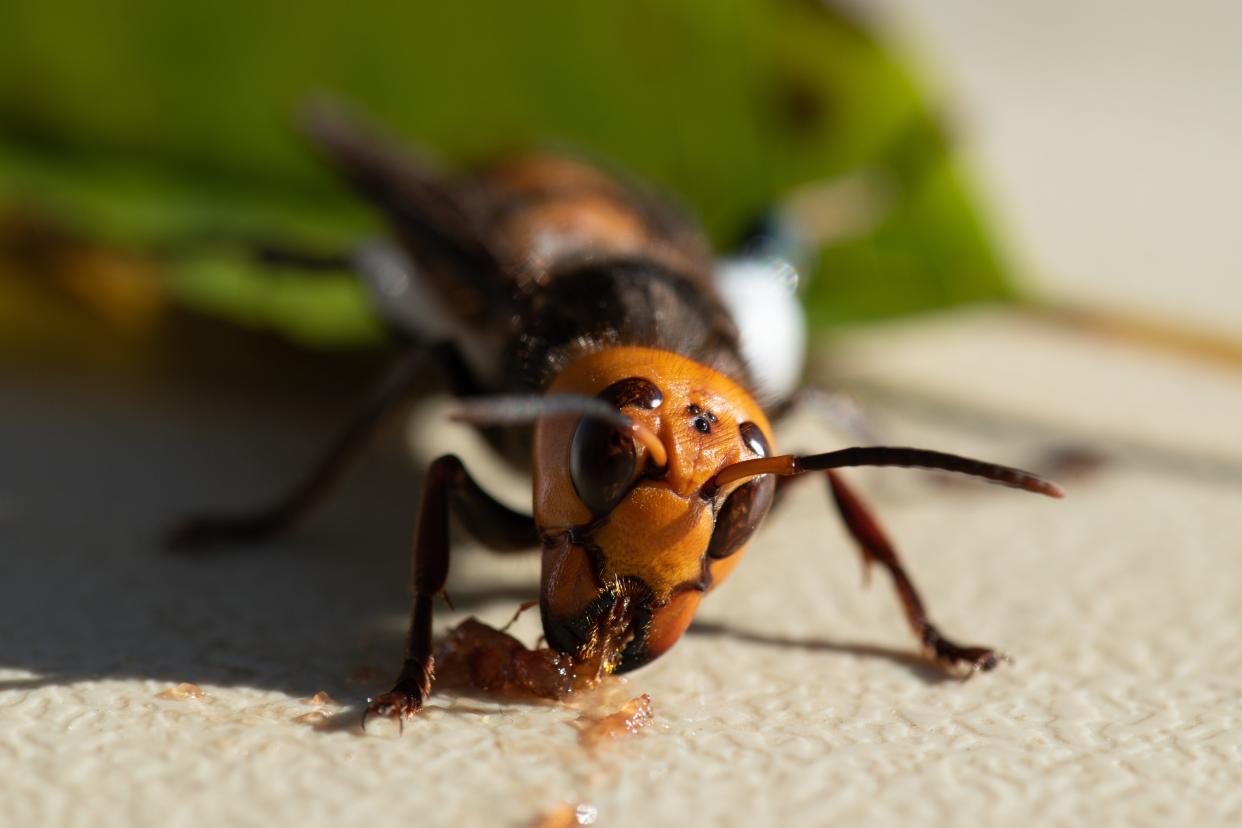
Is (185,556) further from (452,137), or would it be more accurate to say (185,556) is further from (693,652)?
(452,137)

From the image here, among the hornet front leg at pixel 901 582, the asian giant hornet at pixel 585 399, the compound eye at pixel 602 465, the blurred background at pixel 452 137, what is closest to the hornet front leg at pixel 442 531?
the asian giant hornet at pixel 585 399

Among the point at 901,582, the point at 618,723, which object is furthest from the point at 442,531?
the point at 901,582

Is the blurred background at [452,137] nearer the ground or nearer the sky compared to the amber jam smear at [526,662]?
nearer the sky

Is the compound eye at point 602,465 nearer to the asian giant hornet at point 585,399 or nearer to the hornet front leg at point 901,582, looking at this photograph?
the asian giant hornet at point 585,399

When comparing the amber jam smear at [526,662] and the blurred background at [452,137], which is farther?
the blurred background at [452,137]

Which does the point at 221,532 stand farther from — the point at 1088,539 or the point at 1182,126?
the point at 1182,126

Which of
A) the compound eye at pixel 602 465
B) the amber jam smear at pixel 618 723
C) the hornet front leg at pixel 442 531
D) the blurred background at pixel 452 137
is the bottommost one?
the amber jam smear at pixel 618 723

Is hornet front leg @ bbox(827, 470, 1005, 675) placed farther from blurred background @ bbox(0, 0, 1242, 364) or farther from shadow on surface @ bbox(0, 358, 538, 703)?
blurred background @ bbox(0, 0, 1242, 364)
